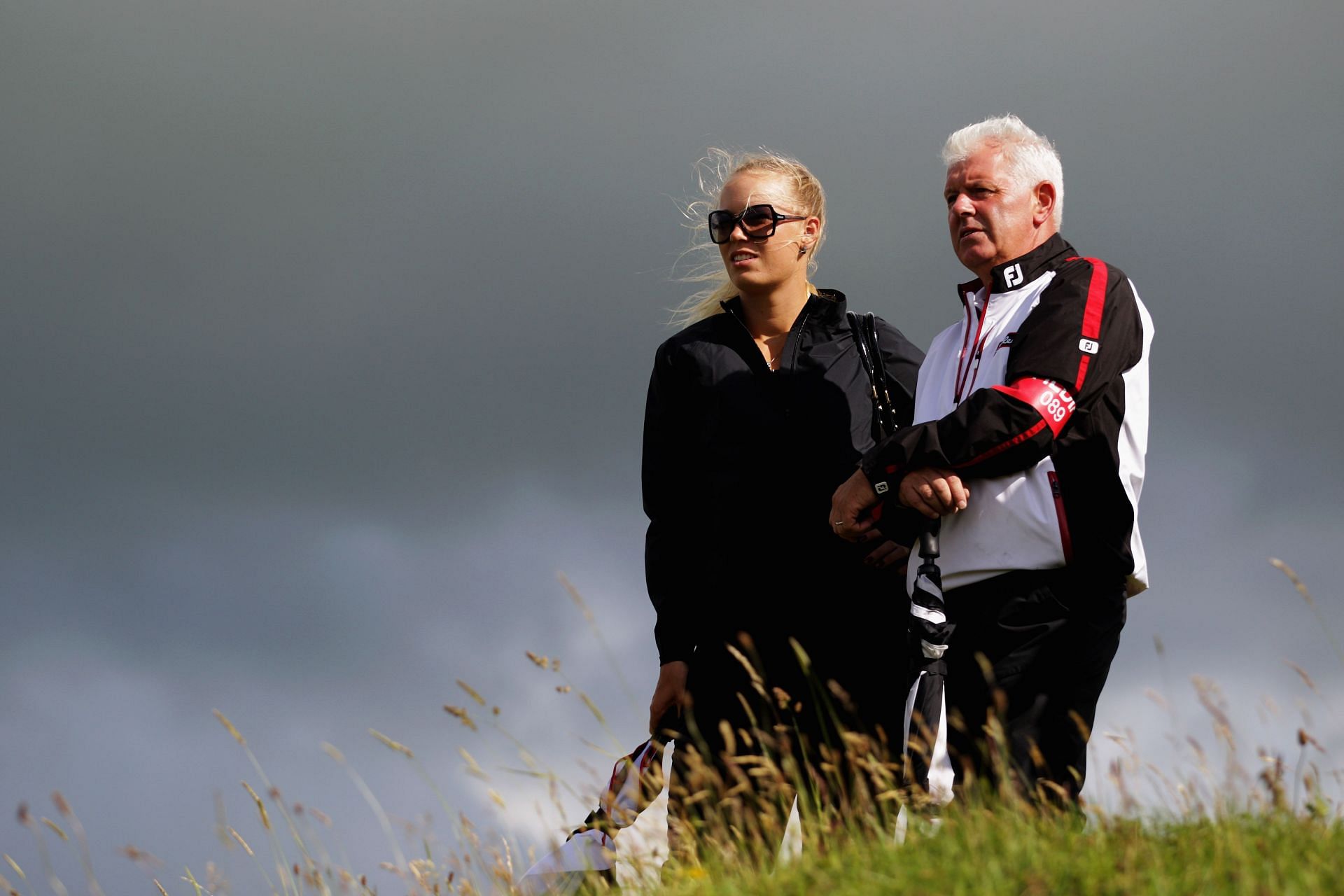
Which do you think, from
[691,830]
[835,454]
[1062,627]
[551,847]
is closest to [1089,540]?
[1062,627]

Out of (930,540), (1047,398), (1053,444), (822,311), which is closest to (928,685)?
(930,540)

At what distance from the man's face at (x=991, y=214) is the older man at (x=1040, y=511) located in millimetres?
→ 254

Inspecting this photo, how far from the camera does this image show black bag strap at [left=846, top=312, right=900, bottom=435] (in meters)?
5.27

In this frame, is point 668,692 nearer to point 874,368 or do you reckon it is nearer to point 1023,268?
point 874,368

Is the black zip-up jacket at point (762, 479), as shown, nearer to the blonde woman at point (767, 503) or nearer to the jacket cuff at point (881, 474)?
the blonde woman at point (767, 503)

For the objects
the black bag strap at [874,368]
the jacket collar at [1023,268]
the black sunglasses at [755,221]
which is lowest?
the black bag strap at [874,368]

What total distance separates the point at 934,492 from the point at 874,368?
128 centimetres

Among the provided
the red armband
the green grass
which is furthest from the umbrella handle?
the green grass

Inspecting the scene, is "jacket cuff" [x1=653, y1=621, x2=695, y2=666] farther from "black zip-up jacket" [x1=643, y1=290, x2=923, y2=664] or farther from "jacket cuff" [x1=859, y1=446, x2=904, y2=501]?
"jacket cuff" [x1=859, y1=446, x2=904, y2=501]

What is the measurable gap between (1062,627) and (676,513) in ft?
6.58

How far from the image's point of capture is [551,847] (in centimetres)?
492

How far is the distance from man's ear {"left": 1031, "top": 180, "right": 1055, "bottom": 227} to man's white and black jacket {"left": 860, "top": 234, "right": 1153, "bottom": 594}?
0.29 metres

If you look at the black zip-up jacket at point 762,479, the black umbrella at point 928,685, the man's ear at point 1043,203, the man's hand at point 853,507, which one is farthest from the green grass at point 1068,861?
the man's ear at point 1043,203

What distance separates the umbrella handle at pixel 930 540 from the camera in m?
4.51
